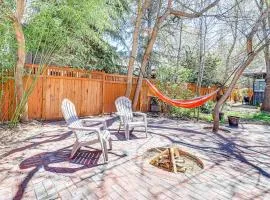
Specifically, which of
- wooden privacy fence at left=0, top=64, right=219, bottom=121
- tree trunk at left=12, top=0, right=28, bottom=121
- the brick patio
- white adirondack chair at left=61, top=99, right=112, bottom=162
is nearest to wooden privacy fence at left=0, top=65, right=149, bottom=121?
wooden privacy fence at left=0, top=64, right=219, bottom=121

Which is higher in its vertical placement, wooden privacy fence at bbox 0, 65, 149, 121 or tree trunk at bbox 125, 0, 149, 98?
tree trunk at bbox 125, 0, 149, 98

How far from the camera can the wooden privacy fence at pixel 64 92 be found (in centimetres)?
634

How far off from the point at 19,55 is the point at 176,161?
166 inches

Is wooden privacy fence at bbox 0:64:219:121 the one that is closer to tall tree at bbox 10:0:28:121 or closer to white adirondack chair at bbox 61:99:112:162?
tall tree at bbox 10:0:28:121

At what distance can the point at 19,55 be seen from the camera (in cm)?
584

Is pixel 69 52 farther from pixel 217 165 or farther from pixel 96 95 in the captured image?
pixel 217 165

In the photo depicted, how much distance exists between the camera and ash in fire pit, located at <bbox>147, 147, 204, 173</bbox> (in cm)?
363

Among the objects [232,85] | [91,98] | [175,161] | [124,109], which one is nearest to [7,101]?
[91,98]

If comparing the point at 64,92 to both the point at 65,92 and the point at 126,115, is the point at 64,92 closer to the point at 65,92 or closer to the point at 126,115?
the point at 65,92

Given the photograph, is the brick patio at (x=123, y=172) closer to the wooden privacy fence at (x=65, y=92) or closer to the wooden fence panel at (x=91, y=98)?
the wooden privacy fence at (x=65, y=92)

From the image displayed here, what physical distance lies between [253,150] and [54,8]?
16.2 ft

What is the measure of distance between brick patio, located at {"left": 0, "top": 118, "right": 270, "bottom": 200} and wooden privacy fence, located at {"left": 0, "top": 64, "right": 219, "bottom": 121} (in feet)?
4.88

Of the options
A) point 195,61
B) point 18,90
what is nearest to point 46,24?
point 18,90

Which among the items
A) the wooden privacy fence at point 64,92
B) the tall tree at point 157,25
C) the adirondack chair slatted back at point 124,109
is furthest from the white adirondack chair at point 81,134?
the tall tree at point 157,25
